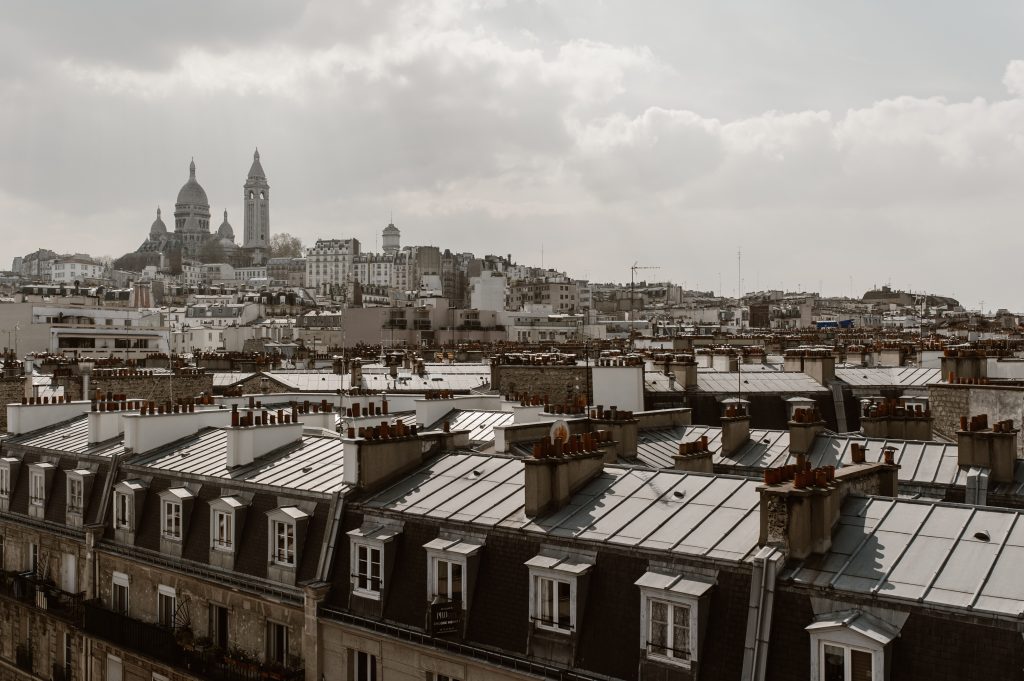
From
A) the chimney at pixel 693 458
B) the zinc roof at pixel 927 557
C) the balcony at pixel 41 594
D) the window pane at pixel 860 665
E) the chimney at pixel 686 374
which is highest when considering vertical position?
the chimney at pixel 686 374

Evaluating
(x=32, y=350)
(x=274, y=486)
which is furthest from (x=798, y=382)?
(x=32, y=350)

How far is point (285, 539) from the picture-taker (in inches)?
587

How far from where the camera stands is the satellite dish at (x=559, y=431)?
14.2m

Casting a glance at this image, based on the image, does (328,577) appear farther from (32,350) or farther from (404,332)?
(404,332)

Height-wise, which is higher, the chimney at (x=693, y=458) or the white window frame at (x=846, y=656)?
the chimney at (x=693, y=458)

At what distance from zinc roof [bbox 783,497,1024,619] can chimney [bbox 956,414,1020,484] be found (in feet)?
21.7

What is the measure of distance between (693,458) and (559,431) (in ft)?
14.5

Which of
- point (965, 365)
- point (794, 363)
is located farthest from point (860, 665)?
point (794, 363)

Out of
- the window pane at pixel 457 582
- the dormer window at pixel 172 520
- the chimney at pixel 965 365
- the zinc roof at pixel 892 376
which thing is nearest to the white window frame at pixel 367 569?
the window pane at pixel 457 582

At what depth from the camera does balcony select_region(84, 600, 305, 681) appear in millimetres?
14531

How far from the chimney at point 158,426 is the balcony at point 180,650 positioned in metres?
3.36

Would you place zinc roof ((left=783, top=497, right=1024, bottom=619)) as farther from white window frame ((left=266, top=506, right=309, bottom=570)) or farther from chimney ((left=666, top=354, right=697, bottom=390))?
chimney ((left=666, top=354, right=697, bottom=390))

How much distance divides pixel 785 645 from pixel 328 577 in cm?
718

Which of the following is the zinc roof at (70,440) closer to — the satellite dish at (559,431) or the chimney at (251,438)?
the chimney at (251,438)
